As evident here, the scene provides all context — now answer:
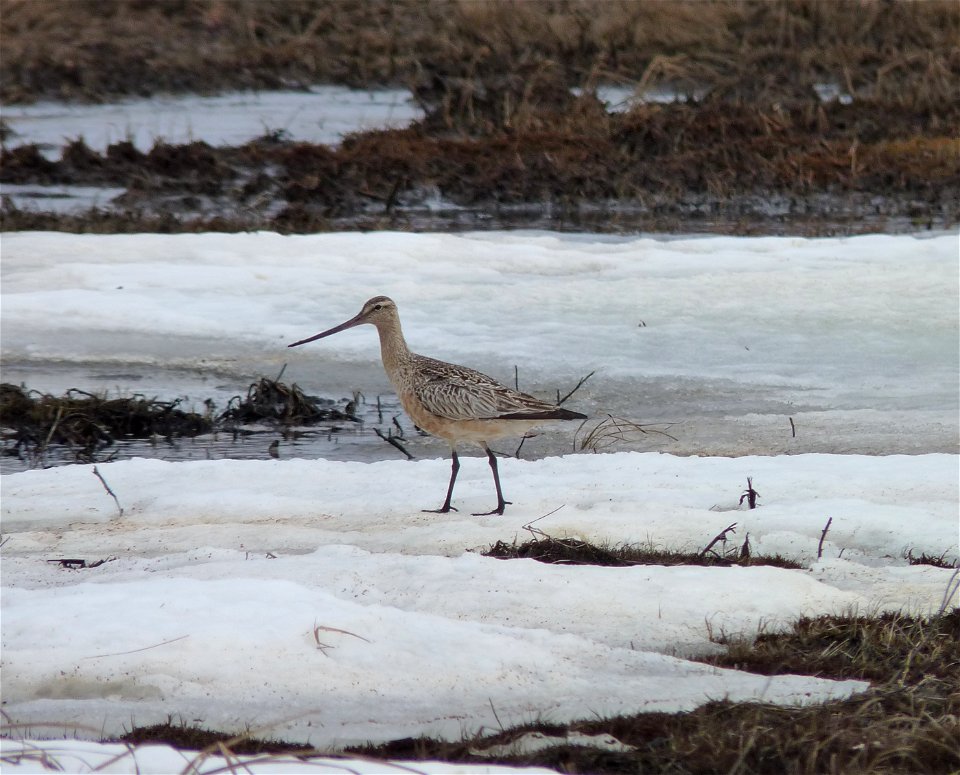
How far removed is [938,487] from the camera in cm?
681

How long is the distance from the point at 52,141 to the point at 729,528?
1544cm

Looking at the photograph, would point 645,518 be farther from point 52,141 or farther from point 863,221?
point 52,141

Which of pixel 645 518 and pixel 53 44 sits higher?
pixel 53 44

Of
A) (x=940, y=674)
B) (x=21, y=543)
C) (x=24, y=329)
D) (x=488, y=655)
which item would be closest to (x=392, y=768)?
(x=488, y=655)

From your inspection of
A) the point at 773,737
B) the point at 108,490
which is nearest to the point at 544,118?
the point at 108,490

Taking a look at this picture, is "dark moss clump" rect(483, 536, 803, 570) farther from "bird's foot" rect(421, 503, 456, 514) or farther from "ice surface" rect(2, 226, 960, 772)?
"bird's foot" rect(421, 503, 456, 514)

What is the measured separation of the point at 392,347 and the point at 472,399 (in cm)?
87

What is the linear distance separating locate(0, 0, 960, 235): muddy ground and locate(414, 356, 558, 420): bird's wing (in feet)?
25.9

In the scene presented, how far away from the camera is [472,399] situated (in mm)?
6637

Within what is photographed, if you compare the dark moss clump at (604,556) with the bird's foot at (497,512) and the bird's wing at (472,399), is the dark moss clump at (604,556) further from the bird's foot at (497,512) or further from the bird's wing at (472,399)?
the bird's wing at (472,399)

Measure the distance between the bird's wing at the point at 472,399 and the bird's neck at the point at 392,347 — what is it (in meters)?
0.39

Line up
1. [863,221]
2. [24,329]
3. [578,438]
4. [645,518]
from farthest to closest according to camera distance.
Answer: [863,221] < [24,329] < [578,438] < [645,518]

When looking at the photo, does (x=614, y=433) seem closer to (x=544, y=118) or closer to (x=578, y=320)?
(x=578, y=320)

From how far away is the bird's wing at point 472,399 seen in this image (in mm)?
6641
